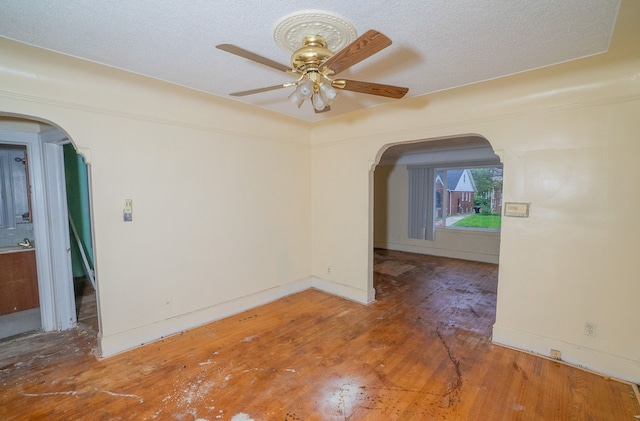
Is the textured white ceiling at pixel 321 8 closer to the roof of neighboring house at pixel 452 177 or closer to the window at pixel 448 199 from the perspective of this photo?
the window at pixel 448 199

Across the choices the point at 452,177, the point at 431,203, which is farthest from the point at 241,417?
the point at 452,177

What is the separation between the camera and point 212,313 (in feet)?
11.0

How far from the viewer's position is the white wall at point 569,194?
2236 mm

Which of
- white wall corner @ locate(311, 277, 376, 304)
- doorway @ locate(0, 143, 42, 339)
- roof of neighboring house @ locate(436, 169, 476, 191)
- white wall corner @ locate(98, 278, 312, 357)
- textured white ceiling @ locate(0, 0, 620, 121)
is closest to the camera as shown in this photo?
textured white ceiling @ locate(0, 0, 620, 121)

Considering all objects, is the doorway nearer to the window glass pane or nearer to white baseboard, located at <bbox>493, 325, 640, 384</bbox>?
white baseboard, located at <bbox>493, 325, 640, 384</bbox>

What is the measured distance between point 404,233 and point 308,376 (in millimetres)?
5580

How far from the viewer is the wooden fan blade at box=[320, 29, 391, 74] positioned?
138 centimetres

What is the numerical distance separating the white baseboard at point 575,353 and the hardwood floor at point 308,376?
92 mm

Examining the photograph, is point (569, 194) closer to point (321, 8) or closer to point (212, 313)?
point (321, 8)

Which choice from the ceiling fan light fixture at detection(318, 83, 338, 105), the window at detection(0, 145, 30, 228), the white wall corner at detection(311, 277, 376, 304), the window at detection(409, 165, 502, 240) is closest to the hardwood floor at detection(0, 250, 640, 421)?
the white wall corner at detection(311, 277, 376, 304)

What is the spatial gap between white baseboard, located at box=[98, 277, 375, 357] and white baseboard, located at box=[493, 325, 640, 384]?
163 centimetres

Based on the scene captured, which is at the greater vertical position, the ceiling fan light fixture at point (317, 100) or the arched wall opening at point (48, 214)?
the ceiling fan light fixture at point (317, 100)

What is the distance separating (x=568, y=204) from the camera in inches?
97.3

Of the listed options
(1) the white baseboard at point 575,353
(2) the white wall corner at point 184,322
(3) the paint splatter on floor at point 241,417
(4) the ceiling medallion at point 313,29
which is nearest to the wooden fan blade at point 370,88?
(4) the ceiling medallion at point 313,29
